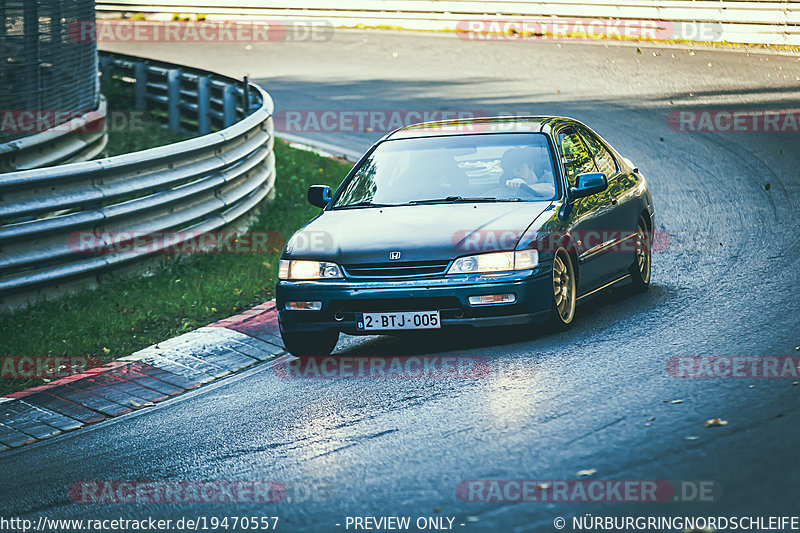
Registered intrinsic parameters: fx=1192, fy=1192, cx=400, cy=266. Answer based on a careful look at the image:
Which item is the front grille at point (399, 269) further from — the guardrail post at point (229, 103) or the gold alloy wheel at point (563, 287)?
the guardrail post at point (229, 103)

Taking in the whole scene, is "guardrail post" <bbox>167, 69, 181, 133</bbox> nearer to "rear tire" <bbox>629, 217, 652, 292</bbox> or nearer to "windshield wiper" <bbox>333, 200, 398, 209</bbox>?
"windshield wiper" <bbox>333, 200, 398, 209</bbox>

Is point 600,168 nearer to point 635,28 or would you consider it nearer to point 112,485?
point 112,485

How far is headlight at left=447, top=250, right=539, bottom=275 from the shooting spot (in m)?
7.84

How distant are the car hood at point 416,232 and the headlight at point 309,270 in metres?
0.05

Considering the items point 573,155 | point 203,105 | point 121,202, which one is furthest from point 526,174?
point 203,105

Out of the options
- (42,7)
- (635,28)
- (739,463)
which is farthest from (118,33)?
(739,463)

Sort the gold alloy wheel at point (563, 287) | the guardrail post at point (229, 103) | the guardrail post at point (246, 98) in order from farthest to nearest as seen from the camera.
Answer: the guardrail post at point (229, 103), the guardrail post at point (246, 98), the gold alloy wheel at point (563, 287)

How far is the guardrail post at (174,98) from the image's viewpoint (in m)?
18.6

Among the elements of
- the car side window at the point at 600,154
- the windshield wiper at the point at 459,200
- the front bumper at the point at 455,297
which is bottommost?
the front bumper at the point at 455,297

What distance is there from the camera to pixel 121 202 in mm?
11977

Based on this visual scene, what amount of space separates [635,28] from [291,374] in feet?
62.6

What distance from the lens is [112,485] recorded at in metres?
6.17

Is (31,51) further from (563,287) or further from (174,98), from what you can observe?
Answer: (563,287)

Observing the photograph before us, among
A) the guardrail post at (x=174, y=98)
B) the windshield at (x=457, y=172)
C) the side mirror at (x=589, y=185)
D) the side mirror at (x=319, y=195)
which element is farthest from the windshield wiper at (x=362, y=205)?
the guardrail post at (x=174, y=98)
